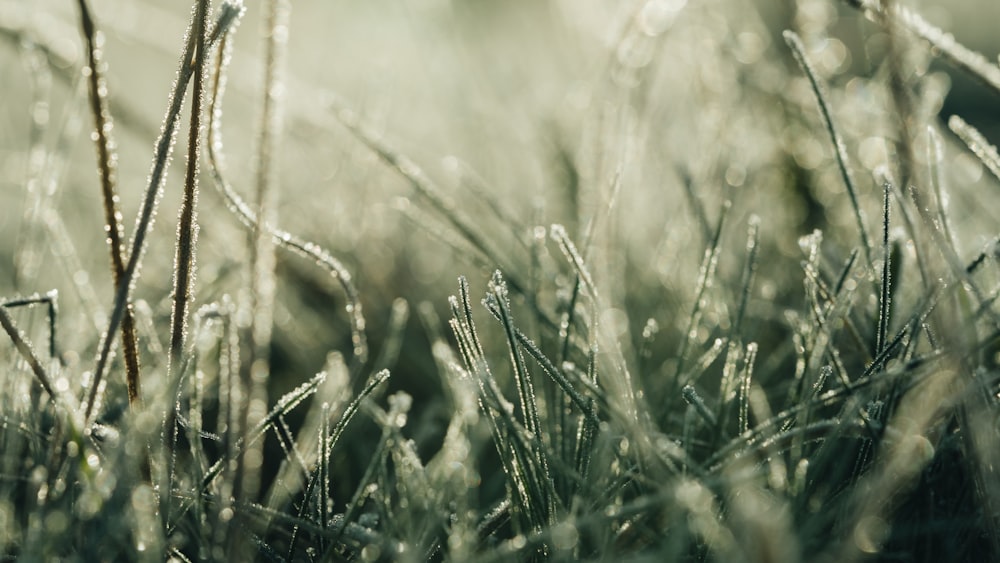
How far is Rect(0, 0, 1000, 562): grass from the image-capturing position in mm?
435

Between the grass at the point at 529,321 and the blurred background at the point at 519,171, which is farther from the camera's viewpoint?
the blurred background at the point at 519,171

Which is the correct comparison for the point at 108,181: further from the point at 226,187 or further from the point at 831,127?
the point at 831,127

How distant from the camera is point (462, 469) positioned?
46cm

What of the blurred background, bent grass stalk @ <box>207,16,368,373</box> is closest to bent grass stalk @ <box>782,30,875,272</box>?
the blurred background

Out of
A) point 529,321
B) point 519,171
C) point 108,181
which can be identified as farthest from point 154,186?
point 519,171

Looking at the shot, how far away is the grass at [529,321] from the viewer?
435mm

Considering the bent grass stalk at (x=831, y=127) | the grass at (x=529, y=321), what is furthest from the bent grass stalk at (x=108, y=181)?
the bent grass stalk at (x=831, y=127)

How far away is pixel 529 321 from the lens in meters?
0.70

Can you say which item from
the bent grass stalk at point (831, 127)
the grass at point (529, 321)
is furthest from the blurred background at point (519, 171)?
the bent grass stalk at point (831, 127)

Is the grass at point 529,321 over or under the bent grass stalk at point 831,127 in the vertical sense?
under

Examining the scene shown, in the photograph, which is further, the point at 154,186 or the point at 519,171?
the point at 519,171

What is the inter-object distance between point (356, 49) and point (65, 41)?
0.97 m

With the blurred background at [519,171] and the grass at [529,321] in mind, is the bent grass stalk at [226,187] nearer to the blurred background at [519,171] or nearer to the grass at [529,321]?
the grass at [529,321]

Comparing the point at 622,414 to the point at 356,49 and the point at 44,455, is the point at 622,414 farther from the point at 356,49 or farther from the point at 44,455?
the point at 356,49
